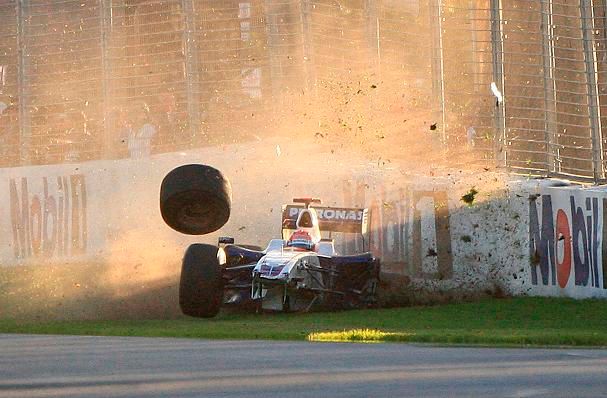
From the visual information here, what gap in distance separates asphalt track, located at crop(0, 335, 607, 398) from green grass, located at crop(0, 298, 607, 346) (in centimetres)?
173

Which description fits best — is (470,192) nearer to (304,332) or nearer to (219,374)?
(304,332)

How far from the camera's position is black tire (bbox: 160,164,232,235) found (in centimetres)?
1473

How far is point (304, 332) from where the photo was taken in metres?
13.4

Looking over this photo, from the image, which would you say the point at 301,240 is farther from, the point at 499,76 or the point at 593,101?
the point at 593,101

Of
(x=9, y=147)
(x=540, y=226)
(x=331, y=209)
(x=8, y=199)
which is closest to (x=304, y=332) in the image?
(x=331, y=209)

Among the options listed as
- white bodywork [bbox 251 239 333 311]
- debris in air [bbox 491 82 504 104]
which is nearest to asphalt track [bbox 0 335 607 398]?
white bodywork [bbox 251 239 333 311]

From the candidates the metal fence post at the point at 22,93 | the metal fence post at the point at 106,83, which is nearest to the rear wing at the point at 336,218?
the metal fence post at the point at 106,83

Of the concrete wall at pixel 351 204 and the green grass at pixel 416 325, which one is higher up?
the concrete wall at pixel 351 204

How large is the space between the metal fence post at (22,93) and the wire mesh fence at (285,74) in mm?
21

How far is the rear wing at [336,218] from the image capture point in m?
18.1

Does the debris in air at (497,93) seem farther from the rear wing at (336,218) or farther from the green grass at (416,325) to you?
the green grass at (416,325)

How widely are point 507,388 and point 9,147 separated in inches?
588

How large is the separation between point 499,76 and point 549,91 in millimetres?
808

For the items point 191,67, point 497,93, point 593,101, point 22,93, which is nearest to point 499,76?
point 497,93
